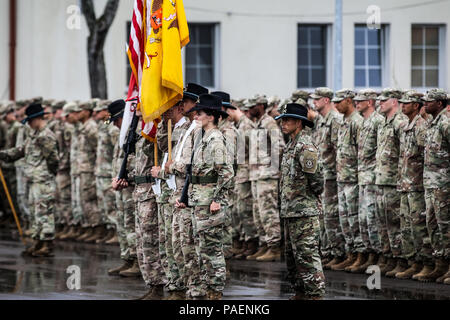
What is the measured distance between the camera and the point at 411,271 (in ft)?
44.8

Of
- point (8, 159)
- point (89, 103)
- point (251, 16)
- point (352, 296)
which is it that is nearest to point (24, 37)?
point (251, 16)

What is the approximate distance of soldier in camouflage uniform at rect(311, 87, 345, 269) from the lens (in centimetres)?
1491

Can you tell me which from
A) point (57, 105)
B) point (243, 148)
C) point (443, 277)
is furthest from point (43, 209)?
point (443, 277)

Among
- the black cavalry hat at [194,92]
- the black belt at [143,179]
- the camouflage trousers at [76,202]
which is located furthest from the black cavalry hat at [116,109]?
the camouflage trousers at [76,202]

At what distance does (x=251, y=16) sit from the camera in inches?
1056

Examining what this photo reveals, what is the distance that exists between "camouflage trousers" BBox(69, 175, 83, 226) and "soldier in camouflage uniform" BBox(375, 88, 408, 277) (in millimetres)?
7074

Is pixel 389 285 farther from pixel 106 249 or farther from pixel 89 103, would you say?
pixel 89 103

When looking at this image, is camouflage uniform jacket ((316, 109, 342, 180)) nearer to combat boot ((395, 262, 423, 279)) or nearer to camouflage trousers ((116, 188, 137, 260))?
combat boot ((395, 262, 423, 279))

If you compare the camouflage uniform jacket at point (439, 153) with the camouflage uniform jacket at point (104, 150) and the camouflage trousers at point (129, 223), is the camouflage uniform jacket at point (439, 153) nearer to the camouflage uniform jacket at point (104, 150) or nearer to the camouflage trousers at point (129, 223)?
the camouflage trousers at point (129, 223)

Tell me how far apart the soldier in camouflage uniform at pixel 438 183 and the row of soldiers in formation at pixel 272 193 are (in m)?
0.01

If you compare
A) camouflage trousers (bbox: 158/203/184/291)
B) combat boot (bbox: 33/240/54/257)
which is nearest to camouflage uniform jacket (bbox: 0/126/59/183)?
combat boot (bbox: 33/240/54/257)

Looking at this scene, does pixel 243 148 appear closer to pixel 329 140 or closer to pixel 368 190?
pixel 329 140

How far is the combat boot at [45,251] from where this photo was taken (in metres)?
16.5

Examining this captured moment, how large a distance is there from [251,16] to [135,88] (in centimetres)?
1446
